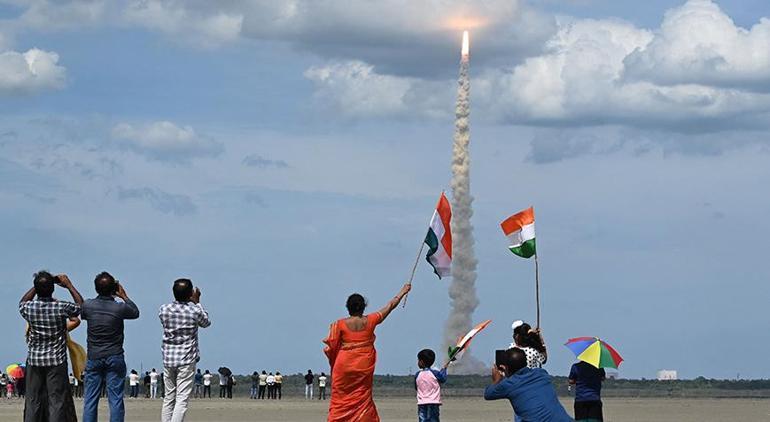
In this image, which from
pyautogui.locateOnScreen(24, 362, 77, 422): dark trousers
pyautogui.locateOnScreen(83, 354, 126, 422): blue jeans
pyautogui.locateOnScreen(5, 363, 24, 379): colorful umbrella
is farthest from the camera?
pyautogui.locateOnScreen(5, 363, 24, 379): colorful umbrella

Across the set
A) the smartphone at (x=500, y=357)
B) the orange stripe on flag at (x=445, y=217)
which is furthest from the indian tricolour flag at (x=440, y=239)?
the smartphone at (x=500, y=357)

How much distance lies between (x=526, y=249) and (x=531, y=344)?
→ 242 inches

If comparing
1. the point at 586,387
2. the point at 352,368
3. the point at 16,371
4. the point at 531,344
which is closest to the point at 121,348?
the point at 352,368

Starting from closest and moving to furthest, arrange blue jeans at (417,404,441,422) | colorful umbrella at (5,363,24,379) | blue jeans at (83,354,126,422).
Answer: blue jeans at (83,354,126,422)
blue jeans at (417,404,441,422)
colorful umbrella at (5,363,24,379)

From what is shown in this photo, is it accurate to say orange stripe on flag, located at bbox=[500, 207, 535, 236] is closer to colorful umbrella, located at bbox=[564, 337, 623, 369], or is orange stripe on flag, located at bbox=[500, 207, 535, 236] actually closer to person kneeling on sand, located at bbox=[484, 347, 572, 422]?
colorful umbrella, located at bbox=[564, 337, 623, 369]

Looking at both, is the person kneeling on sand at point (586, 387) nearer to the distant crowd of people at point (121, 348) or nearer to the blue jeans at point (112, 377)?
the distant crowd of people at point (121, 348)

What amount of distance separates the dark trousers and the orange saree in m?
2.98

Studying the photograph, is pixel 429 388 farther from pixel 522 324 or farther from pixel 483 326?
pixel 522 324

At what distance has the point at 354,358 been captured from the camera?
16.3 meters

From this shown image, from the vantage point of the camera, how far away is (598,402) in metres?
18.4

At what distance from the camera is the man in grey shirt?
16.7m

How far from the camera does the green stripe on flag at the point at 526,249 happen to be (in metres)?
22.5

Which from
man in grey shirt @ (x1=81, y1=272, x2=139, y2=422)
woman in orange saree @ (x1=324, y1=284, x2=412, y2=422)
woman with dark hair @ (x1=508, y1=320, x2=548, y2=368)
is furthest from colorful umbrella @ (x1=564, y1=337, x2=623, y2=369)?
man in grey shirt @ (x1=81, y1=272, x2=139, y2=422)

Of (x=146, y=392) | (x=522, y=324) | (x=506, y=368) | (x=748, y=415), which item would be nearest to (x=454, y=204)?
(x=146, y=392)
